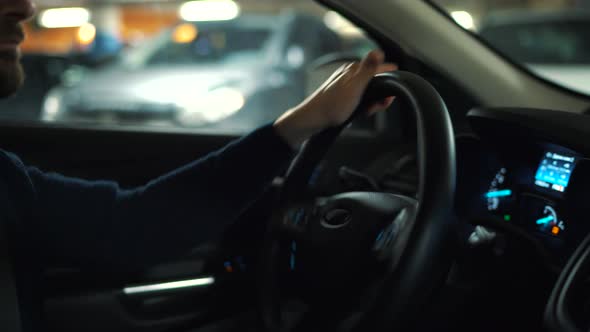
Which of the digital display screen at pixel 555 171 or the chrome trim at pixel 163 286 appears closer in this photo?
the digital display screen at pixel 555 171

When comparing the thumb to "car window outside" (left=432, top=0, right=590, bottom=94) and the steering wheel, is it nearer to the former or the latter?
the steering wheel

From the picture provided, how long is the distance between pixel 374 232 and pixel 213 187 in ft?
1.33

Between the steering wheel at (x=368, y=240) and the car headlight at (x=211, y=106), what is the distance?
3121mm

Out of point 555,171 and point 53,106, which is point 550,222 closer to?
point 555,171

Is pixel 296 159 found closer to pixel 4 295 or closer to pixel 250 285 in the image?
pixel 250 285

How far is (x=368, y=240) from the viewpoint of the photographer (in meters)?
1.09

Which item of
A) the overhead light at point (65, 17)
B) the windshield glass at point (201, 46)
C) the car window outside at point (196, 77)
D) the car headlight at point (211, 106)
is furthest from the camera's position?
the overhead light at point (65, 17)

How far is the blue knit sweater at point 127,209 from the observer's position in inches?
52.2

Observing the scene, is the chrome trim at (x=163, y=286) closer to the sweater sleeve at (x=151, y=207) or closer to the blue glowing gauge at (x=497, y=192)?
the sweater sleeve at (x=151, y=207)

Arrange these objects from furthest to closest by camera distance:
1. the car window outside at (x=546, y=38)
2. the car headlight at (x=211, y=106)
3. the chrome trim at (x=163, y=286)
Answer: the car window outside at (x=546, y=38)
the car headlight at (x=211, y=106)
the chrome trim at (x=163, y=286)

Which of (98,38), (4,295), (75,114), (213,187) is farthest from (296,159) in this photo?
(98,38)

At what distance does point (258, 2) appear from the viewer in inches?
822

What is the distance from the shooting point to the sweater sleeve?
53.1 inches

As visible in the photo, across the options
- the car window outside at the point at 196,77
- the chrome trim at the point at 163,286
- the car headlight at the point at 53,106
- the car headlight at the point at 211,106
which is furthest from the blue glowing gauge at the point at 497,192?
the car headlight at the point at 53,106
